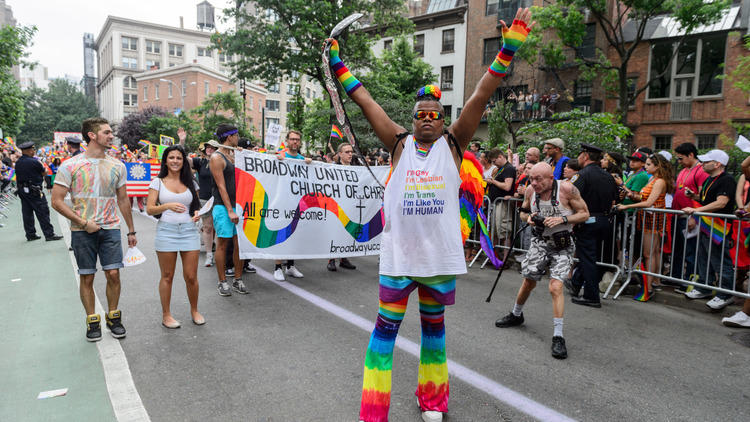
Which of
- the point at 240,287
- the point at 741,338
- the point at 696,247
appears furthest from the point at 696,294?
the point at 240,287

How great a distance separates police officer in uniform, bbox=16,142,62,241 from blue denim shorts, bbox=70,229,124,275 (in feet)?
24.5

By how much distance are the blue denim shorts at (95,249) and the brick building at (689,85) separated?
26.8m

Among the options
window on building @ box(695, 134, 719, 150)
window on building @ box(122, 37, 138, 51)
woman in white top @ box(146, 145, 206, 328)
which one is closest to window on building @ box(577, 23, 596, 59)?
window on building @ box(695, 134, 719, 150)

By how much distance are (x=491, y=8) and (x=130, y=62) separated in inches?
2946

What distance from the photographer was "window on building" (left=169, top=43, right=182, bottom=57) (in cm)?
8869

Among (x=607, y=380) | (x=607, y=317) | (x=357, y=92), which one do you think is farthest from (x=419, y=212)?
(x=607, y=317)

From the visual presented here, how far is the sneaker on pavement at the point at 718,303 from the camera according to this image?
5941mm

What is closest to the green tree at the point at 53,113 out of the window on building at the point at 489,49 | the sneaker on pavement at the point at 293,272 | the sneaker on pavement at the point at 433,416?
the window on building at the point at 489,49

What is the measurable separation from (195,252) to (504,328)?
339 centimetres

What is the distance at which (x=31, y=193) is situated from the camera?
414 inches

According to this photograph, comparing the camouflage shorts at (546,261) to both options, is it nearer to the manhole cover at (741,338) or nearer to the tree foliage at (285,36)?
the manhole cover at (741,338)

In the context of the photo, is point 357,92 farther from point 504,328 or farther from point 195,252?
point 504,328

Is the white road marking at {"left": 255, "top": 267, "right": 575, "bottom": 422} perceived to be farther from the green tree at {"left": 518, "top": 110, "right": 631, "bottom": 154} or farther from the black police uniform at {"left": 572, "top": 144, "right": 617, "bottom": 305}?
the green tree at {"left": 518, "top": 110, "right": 631, "bottom": 154}

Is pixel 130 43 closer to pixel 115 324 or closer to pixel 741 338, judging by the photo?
pixel 115 324
